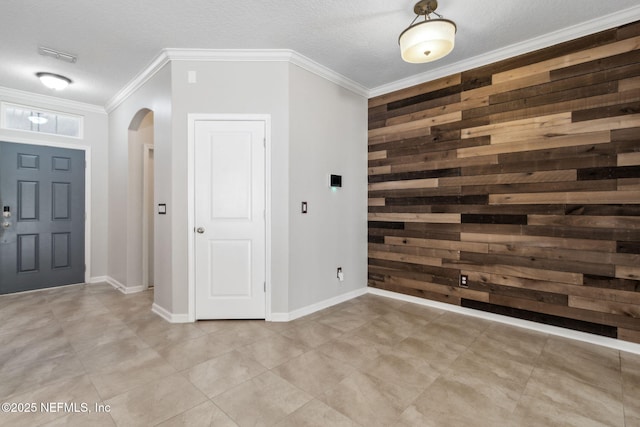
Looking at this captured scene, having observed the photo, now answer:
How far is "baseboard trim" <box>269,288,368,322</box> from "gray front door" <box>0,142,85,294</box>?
12.1ft

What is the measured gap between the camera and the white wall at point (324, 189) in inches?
126

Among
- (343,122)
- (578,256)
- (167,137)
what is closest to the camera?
(578,256)

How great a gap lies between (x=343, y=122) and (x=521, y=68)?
1966mm

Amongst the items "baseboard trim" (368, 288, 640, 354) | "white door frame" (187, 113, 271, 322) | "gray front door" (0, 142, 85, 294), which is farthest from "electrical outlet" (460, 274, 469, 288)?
"gray front door" (0, 142, 85, 294)

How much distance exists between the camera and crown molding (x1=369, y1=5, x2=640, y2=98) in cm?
247

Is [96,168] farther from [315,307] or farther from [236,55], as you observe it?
[315,307]

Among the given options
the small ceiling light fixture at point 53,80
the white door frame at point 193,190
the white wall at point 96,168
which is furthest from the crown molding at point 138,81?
the white door frame at point 193,190

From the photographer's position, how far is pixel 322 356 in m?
2.37

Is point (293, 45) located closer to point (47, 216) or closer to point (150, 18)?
point (150, 18)

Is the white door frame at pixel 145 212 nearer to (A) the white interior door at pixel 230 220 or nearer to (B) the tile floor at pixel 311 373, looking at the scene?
(B) the tile floor at pixel 311 373

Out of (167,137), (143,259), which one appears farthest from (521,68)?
(143,259)

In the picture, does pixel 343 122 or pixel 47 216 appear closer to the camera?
pixel 343 122

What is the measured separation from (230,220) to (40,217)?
334 cm

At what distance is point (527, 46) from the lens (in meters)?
2.88
